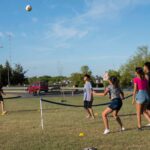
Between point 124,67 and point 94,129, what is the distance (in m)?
80.6

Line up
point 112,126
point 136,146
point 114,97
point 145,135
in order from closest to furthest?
1. point 136,146
2. point 145,135
3. point 114,97
4. point 112,126

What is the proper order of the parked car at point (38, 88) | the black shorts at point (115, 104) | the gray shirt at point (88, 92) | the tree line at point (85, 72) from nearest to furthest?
the black shorts at point (115, 104) < the gray shirt at point (88, 92) < the parked car at point (38, 88) < the tree line at point (85, 72)

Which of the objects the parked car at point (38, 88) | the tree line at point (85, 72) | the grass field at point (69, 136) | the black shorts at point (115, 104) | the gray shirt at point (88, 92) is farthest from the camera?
the tree line at point (85, 72)

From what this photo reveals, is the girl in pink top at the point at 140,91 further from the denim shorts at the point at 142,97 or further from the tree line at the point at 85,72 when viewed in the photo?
the tree line at the point at 85,72

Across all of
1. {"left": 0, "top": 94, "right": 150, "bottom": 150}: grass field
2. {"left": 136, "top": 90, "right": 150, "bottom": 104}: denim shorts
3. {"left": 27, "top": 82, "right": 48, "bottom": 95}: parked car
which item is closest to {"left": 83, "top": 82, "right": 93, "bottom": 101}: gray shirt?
{"left": 0, "top": 94, "right": 150, "bottom": 150}: grass field

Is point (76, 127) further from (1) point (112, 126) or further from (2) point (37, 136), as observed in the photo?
(2) point (37, 136)

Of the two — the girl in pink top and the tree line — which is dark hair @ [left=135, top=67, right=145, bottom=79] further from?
the tree line

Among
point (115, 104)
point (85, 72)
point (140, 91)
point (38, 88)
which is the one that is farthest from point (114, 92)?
point (85, 72)

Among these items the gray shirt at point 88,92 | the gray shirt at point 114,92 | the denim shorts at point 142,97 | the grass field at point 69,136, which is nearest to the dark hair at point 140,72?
the denim shorts at point 142,97

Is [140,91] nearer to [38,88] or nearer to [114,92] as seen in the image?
[114,92]

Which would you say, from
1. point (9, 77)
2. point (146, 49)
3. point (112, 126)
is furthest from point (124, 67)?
point (112, 126)

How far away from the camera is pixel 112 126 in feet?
45.2

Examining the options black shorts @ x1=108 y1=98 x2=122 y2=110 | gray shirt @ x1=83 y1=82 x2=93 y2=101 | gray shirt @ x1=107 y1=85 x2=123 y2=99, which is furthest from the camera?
gray shirt @ x1=83 y1=82 x2=93 y2=101

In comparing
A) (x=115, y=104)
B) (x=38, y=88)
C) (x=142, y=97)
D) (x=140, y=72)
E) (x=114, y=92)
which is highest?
(x=38, y=88)
